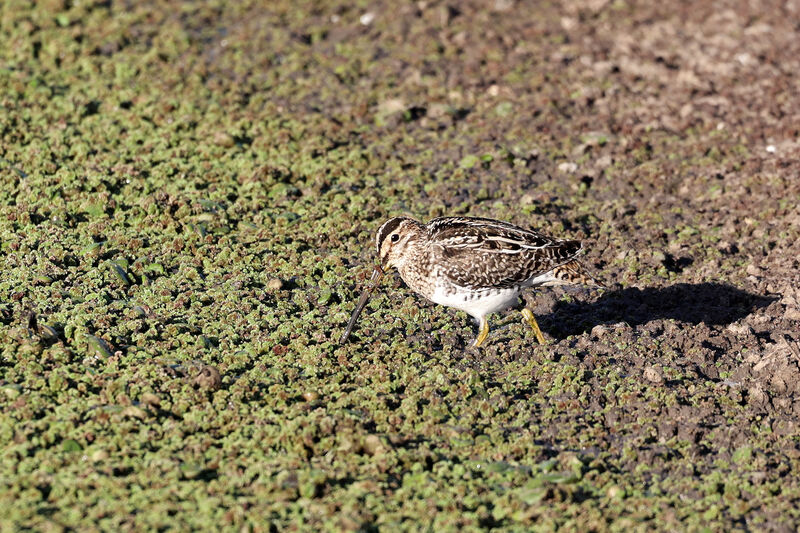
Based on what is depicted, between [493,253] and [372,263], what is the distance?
6.37 ft

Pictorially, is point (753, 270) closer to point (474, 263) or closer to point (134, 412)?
point (474, 263)

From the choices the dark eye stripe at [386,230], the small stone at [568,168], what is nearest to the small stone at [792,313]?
the small stone at [568,168]

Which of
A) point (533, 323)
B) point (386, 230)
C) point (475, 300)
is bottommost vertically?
point (533, 323)

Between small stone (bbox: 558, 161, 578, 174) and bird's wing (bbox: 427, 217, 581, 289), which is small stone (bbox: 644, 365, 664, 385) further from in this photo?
small stone (bbox: 558, 161, 578, 174)

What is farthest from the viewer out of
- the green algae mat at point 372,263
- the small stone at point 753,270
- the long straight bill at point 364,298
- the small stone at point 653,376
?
the small stone at point 753,270

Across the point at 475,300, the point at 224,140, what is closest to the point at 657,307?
the point at 475,300

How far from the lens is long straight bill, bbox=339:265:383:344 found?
32.4 ft

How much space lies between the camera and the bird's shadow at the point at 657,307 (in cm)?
1075

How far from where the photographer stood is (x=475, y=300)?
32.9 ft

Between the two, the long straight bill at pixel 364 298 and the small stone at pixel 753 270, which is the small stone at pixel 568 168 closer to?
the small stone at pixel 753 270

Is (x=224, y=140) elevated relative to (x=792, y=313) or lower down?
elevated

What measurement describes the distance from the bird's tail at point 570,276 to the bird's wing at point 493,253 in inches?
3.1

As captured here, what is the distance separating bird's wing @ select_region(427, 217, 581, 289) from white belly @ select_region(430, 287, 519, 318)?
10 cm

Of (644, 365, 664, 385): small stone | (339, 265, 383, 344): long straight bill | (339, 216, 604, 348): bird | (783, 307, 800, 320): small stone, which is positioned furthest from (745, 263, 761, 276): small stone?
(339, 265, 383, 344): long straight bill
